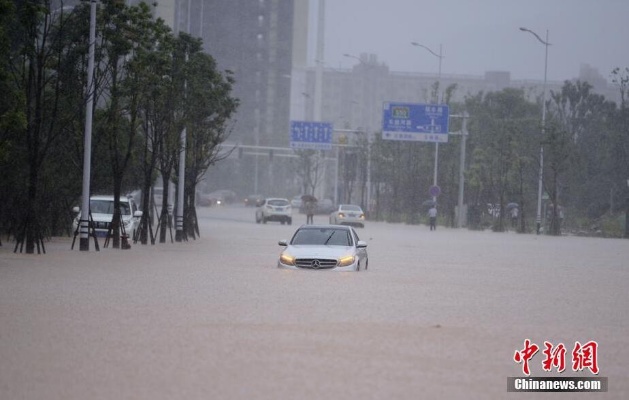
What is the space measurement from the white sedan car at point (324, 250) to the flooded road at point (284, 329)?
443 mm

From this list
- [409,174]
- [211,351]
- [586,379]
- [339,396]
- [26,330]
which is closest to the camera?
[339,396]

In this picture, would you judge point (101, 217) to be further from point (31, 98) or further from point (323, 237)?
point (323, 237)

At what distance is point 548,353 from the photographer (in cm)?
1294

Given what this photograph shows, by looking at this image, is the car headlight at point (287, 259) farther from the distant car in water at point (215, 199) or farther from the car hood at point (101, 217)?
the distant car in water at point (215, 199)

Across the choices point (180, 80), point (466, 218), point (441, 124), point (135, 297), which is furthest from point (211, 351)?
point (466, 218)

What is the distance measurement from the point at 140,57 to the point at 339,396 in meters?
28.7

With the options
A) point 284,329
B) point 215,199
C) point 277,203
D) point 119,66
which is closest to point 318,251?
point 284,329

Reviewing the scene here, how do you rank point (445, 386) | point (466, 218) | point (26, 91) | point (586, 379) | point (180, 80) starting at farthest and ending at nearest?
point (466, 218), point (180, 80), point (26, 91), point (586, 379), point (445, 386)

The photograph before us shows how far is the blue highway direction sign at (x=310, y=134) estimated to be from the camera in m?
87.3

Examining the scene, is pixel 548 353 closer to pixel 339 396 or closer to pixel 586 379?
pixel 586 379

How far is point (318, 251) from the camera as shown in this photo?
2611 cm

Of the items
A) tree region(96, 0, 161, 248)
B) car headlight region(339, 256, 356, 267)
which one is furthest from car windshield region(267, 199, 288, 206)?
car headlight region(339, 256, 356, 267)

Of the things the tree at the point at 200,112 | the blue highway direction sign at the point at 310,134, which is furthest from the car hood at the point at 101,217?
the blue highway direction sign at the point at 310,134
